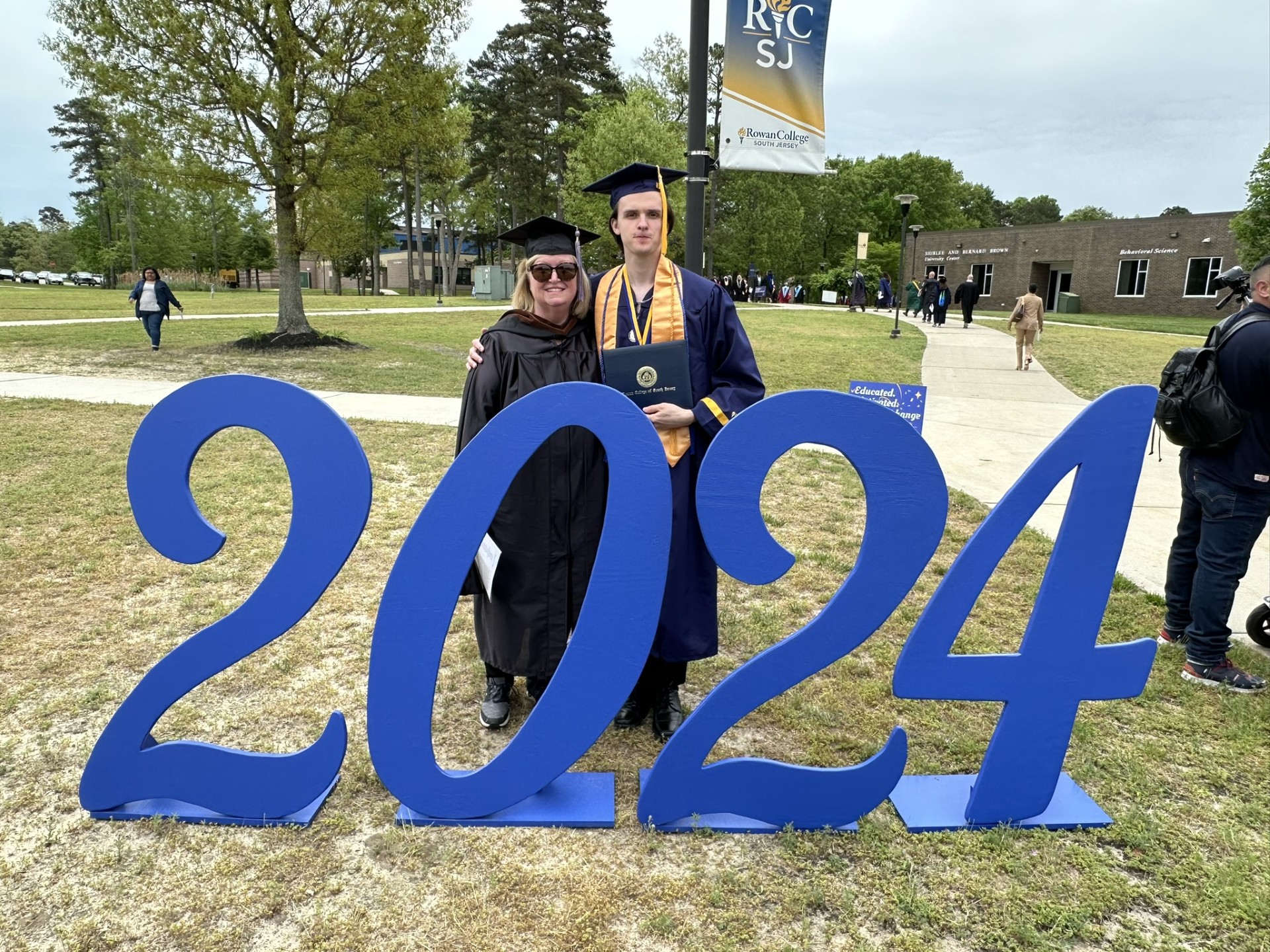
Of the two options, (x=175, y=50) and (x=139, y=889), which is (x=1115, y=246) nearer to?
(x=175, y=50)

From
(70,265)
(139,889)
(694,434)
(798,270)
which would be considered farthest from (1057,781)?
(70,265)

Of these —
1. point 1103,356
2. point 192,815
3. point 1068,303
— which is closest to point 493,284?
point 1103,356

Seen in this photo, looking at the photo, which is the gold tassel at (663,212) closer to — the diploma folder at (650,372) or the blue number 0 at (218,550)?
the diploma folder at (650,372)

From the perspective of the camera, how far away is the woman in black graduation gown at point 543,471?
8.21 ft

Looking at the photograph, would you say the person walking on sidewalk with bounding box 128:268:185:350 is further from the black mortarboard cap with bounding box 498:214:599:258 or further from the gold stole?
the gold stole

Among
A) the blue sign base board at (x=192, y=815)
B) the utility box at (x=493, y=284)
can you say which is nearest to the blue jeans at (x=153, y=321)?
the blue sign base board at (x=192, y=815)

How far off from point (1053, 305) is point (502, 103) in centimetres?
3032

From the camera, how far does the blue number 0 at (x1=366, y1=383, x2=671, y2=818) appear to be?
6.83ft

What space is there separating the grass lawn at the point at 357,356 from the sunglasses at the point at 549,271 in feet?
25.3

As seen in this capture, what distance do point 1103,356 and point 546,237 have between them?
16570 millimetres

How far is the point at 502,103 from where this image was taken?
39.9 metres

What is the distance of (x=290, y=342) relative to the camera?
45.0 feet

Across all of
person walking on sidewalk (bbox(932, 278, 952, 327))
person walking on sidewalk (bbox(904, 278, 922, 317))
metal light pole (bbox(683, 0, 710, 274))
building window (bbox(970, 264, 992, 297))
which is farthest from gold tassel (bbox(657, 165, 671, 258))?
building window (bbox(970, 264, 992, 297))

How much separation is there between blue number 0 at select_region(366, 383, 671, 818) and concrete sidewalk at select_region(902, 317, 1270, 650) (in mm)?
2341
